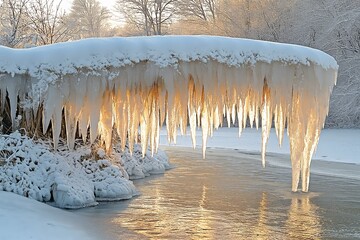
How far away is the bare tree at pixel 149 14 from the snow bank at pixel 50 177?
36745 mm

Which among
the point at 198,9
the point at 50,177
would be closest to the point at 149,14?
the point at 198,9

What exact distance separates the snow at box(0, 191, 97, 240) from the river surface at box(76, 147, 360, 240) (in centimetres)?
50

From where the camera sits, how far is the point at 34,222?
25.4ft

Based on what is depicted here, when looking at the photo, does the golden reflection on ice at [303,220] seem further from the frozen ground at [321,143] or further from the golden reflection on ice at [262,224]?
the frozen ground at [321,143]

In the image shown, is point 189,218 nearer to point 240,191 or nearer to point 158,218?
point 158,218

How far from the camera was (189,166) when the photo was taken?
1819 centimetres

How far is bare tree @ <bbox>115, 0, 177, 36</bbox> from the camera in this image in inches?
1913

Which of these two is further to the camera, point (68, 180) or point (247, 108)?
point (68, 180)

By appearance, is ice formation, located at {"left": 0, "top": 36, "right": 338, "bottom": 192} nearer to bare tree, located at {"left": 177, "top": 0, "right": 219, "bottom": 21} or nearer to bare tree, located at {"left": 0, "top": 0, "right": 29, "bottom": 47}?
bare tree, located at {"left": 0, "top": 0, "right": 29, "bottom": 47}

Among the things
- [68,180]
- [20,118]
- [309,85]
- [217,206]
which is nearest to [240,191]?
[217,206]

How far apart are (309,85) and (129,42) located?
7.69ft

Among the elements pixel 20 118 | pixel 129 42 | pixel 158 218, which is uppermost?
pixel 129 42

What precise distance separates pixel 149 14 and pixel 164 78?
44.2 m

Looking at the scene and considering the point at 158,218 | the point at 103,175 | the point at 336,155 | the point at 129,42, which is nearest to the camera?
the point at 129,42
